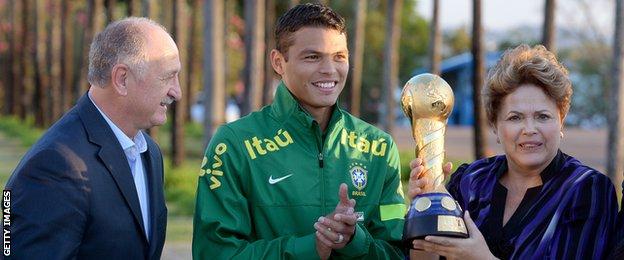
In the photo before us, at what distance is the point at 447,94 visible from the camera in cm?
371

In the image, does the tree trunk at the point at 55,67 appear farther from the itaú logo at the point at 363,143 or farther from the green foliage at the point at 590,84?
the itaú logo at the point at 363,143

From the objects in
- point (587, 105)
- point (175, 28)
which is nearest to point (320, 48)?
point (175, 28)

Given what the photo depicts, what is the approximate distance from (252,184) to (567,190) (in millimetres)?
1102

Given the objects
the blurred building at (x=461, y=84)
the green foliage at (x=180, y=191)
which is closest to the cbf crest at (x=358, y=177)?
the green foliage at (x=180, y=191)

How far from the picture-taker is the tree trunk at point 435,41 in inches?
776

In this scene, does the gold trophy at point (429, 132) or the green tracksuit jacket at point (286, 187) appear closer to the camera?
the gold trophy at point (429, 132)

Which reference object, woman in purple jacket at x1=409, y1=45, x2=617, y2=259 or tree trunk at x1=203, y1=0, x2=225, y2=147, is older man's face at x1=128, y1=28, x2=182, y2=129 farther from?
tree trunk at x1=203, y1=0, x2=225, y2=147

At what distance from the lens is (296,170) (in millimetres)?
3934

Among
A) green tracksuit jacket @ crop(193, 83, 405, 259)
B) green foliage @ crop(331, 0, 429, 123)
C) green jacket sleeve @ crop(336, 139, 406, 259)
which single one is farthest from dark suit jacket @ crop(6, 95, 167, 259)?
green foliage @ crop(331, 0, 429, 123)

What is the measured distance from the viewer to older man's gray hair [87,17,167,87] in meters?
3.57

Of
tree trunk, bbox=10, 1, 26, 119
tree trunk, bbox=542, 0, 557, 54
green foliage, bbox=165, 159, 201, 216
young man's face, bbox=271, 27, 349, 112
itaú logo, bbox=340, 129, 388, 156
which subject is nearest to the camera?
young man's face, bbox=271, 27, 349, 112

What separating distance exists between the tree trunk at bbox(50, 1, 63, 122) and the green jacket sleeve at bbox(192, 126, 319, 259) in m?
33.6

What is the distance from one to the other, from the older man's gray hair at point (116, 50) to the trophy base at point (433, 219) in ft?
3.35

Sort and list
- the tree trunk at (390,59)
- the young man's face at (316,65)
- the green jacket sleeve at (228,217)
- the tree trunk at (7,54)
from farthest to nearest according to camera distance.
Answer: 1. the tree trunk at (7,54)
2. the tree trunk at (390,59)
3. the young man's face at (316,65)
4. the green jacket sleeve at (228,217)
